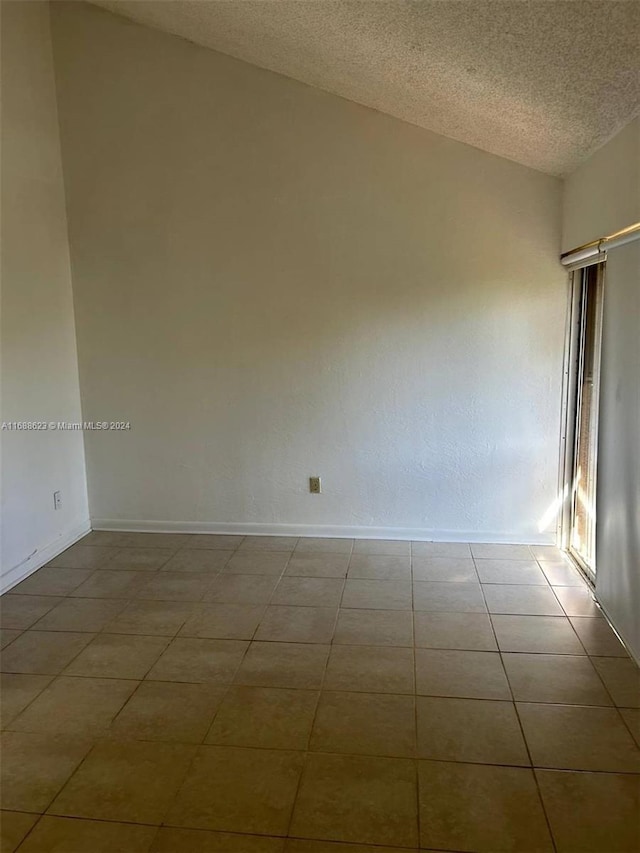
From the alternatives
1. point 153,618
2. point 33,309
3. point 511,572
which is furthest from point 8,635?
point 511,572

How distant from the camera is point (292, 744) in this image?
75.3 inches

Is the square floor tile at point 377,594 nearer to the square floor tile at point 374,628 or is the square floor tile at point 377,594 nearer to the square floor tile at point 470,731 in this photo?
the square floor tile at point 374,628

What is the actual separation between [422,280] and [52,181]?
7.23ft

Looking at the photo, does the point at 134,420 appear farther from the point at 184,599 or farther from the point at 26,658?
the point at 26,658

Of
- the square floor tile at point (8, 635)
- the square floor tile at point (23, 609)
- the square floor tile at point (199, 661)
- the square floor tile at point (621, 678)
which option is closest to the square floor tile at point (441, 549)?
the square floor tile at point (621, 678)

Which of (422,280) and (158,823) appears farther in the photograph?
(422,280)

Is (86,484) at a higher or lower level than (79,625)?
higher

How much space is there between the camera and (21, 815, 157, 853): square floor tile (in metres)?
1.55

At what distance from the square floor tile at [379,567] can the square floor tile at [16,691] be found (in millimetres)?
1538

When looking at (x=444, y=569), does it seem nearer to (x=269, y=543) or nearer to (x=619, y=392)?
(x=269, y=543)

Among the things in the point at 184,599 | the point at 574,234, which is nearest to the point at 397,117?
the point at 574,234

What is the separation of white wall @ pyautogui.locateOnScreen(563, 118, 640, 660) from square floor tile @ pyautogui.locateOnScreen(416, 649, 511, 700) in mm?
551

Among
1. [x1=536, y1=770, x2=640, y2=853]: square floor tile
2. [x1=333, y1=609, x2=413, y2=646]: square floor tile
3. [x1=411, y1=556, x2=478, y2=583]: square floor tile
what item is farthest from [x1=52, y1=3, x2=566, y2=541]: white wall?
[x1=536, y1=770, x2=640, y2=853]: square floor tile

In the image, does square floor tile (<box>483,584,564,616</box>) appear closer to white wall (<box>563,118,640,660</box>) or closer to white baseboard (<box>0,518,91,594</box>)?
white wall (<box>563,118,640,660</box>)
